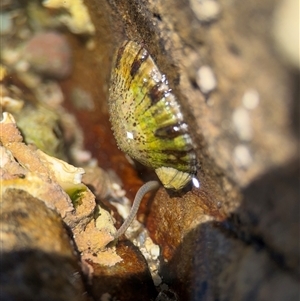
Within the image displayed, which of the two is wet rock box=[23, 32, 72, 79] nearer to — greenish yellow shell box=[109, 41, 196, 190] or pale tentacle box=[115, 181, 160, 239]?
greenish yellow shell box=[109, 41, 196, 190]

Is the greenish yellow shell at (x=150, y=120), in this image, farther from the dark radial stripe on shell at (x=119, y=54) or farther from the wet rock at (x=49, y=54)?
the wet rock at (x=49, y=54)

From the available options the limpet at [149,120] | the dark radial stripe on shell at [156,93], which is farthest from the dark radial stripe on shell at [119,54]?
the dark radial stripe on shell at [156,93]

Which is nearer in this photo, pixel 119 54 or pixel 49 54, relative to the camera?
pixel 119 54

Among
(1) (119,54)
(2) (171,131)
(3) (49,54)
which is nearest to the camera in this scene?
(2) (171,131)

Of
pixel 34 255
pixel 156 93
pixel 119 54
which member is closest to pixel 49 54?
pixel 119 54

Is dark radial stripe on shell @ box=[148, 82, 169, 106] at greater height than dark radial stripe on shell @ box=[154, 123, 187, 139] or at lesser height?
greater

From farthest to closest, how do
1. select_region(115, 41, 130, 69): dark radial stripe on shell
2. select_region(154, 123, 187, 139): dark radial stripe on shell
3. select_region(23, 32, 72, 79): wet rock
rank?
select_region(23, 32, 72, 79): wet rock → select_region(115, 41, 130, 69): dark radial stripe on shell → select_region(154, 123, 187, 139): dark radial stripe on shell

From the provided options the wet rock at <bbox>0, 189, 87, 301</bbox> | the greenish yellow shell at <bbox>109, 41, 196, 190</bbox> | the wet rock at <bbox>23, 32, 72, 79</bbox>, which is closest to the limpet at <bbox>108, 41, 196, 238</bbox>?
the greenish yellow shell at <bbox>109, 41, 196, 190</bbox>

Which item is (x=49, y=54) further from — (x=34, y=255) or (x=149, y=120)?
(x=34, y=255)

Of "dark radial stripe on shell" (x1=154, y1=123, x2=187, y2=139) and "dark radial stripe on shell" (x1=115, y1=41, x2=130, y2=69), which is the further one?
"dark radial stripe on shell" (x1=115, y1=41, x2=130, y2=69)
